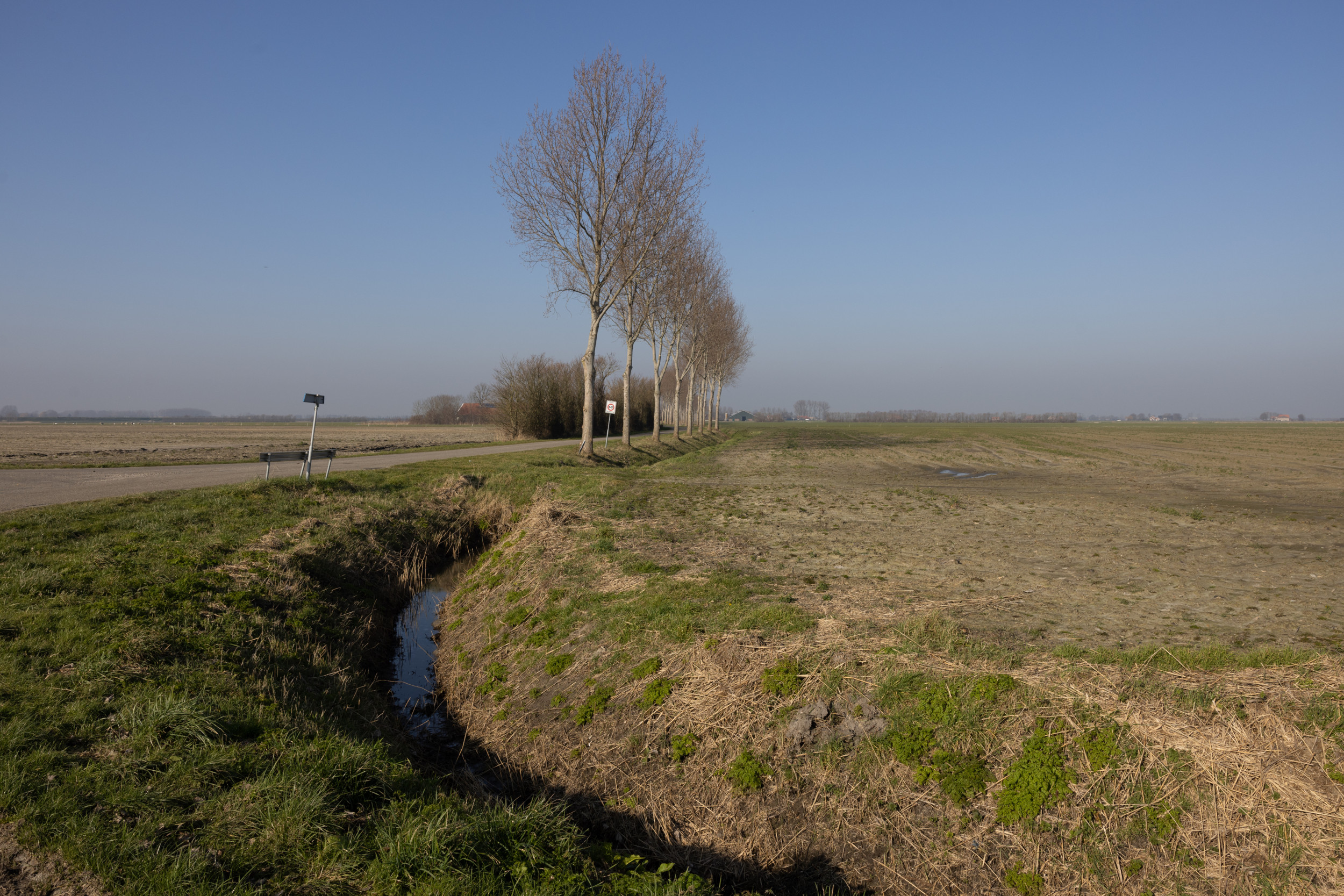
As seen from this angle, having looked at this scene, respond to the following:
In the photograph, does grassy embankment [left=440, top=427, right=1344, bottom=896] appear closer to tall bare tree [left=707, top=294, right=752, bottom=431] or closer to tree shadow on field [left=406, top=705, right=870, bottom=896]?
tree shadow on field [left=406, top=705, right=870, bottom=896]

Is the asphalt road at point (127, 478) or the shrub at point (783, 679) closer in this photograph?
the shrub at point (783, 679)

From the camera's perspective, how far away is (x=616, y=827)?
17.0ft

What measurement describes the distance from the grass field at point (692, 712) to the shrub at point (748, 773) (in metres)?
0.02

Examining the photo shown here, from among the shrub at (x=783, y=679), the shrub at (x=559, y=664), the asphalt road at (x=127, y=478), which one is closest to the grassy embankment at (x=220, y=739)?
the shrub at (x=559, y=664)

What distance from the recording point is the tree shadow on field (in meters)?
4.43

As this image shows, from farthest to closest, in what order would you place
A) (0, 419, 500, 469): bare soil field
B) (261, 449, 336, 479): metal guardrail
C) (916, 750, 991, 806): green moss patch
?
(0, 419, 500, 469): bare soil field
(261, 449, 336, 479): metal guardrail
(916, 750, 991, 806): green moss patch

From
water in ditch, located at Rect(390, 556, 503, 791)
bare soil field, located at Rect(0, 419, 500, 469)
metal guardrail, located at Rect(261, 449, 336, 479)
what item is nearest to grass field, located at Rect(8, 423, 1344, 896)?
water in ditch, located at Rect(390, 556, 503, 791)

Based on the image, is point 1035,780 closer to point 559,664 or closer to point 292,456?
point 559,664

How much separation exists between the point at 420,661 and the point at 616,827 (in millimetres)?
5589

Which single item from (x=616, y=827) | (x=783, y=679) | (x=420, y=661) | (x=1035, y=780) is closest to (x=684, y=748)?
(x=616, y=827)

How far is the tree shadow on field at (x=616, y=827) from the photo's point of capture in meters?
4.43

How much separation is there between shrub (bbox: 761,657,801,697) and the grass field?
33mm

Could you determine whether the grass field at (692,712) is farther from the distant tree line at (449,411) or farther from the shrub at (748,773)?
the distant tree line at (449,411)

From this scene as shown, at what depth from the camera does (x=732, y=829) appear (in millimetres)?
4844
